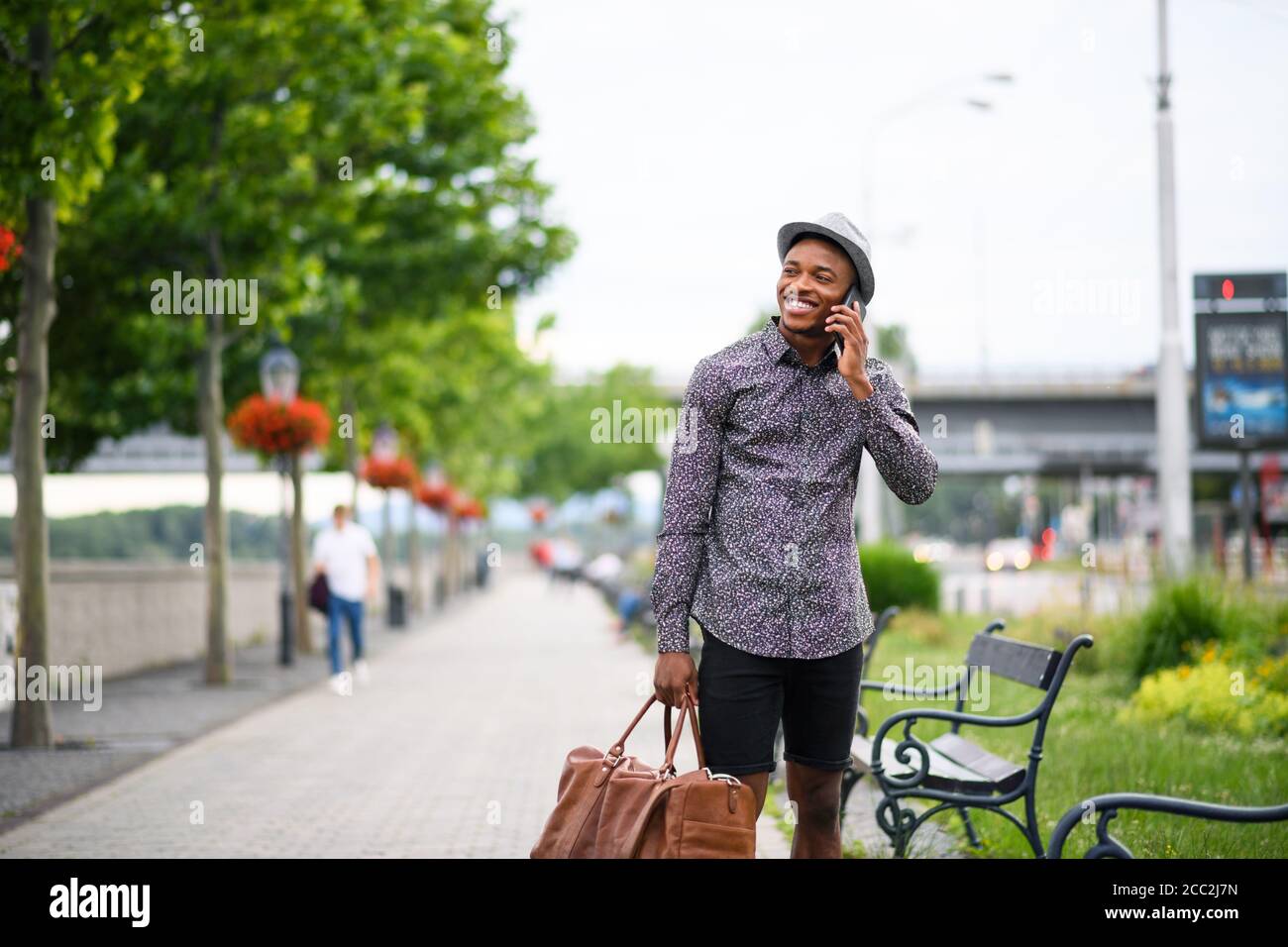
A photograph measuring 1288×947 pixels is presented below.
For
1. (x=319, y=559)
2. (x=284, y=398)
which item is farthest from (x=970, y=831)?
(x=284, y=398)

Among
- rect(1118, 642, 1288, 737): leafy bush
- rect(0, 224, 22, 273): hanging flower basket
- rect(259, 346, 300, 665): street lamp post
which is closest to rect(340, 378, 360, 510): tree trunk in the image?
rect(259, 346, 300, 665): street lamp post

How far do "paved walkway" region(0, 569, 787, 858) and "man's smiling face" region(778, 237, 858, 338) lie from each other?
355 centimetres

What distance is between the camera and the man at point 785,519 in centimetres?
371

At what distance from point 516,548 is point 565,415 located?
59353mm

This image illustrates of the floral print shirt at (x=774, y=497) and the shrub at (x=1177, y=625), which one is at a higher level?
the floral print shirt at (x=774, y=497)

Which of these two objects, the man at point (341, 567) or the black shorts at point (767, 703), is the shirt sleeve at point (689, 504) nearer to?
the black shorts at point (767, 703)

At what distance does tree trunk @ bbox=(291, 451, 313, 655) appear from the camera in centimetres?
2083

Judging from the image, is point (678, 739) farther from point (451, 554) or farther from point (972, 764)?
point (451, 554)

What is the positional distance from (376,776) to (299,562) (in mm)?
12454

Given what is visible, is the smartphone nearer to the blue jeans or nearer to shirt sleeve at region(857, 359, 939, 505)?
shirt sleeve at region(857, 359, 939, 505)

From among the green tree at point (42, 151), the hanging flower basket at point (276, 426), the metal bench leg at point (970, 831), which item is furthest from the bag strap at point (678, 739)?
the hanging flower basket at point (276, 426)

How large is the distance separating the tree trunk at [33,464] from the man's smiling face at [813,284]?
819 cm

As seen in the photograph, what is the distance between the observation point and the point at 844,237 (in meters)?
3.77
